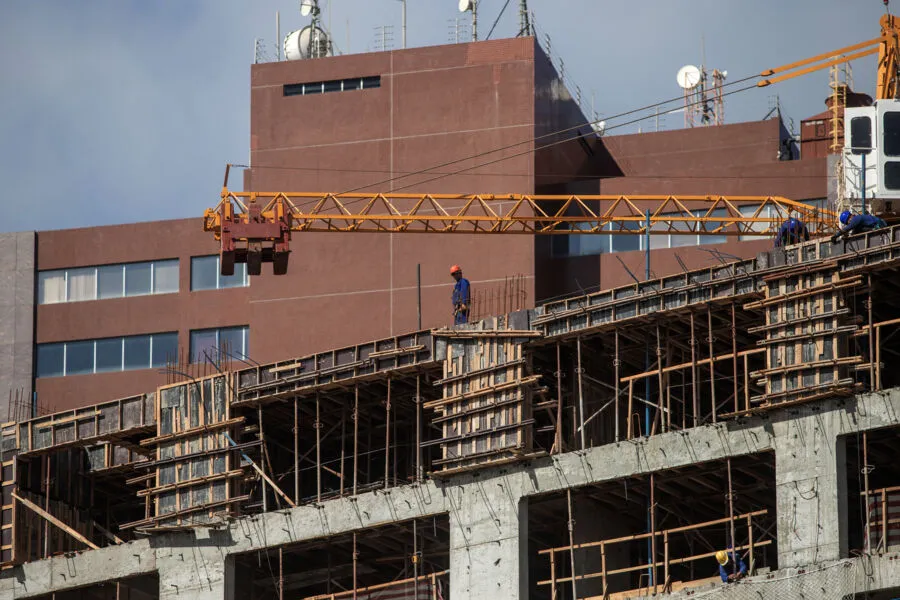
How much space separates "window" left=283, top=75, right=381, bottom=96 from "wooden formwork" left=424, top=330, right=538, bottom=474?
76.3ft

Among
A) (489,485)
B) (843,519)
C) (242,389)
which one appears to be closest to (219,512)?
(242,389)

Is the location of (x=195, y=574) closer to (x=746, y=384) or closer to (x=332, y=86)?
(x=746, y=384)

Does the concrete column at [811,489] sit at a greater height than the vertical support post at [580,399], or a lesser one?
lesser

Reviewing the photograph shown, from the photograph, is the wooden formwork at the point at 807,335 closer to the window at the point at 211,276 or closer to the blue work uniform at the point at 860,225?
the blue work uniform at the point at 860,225

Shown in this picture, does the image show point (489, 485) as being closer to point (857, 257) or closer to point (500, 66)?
point (857, 257)

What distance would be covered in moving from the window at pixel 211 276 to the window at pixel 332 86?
793cm

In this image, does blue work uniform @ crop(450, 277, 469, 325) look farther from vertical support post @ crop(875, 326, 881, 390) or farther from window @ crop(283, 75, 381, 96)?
window @ crop(283, 75, 381, 96)

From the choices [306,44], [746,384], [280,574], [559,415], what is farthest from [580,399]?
[306,44]

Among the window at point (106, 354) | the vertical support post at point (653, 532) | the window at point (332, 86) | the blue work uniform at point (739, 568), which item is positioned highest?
the window at point (332, 86)

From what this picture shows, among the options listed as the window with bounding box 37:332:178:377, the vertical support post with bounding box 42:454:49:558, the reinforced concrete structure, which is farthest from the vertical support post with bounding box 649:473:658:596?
the window with bounding box 37:332:178:377

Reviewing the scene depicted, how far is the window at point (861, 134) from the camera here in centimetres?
5959

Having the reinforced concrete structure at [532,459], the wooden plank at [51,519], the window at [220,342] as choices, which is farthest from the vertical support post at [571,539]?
the window at [220,342]

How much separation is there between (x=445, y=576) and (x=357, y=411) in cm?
574

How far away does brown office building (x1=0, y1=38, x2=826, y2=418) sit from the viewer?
233 feet
